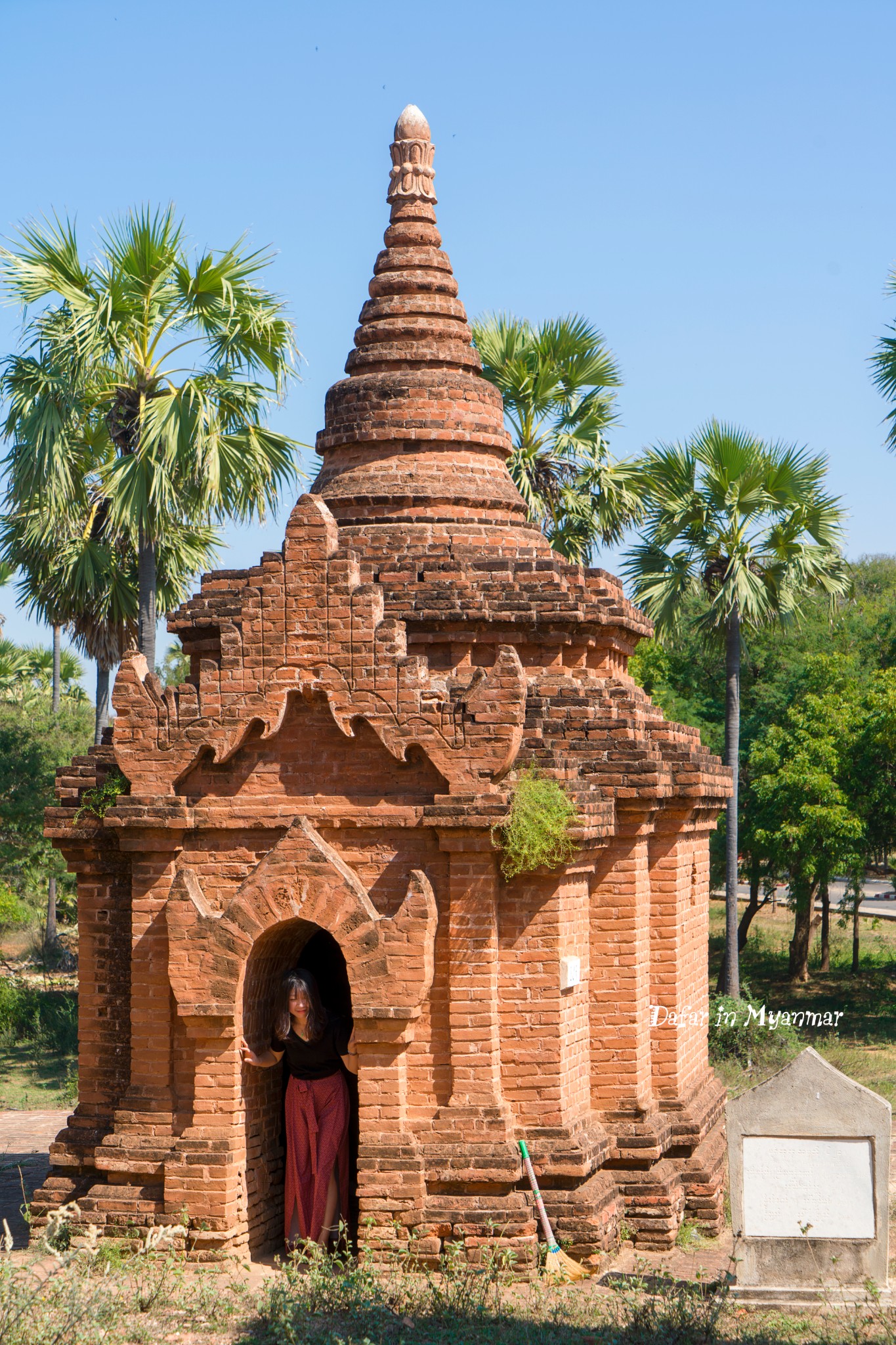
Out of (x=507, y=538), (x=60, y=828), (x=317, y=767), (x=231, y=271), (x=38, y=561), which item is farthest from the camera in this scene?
(x=38, y=561)

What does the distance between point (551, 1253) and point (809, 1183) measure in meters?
1.74

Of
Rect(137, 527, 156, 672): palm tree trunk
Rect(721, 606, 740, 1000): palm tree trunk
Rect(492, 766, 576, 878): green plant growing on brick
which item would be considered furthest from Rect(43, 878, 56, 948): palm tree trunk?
Rect(492, 766, 576, 878): green plant growing on brick

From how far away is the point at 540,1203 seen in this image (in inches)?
377

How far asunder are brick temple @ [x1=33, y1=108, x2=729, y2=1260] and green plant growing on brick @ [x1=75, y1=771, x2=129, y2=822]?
0.09m

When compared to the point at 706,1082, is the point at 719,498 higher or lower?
higher

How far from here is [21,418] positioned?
1566 cm

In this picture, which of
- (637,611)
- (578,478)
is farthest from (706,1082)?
(578,478)

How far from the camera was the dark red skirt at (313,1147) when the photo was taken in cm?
1020

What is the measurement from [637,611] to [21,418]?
24.6ft

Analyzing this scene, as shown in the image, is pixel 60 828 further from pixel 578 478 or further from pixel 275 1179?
pixel 578 478

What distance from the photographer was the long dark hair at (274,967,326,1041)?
33.3 ft

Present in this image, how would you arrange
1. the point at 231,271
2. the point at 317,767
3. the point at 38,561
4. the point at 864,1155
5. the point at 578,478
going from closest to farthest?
the point at 864,1155 → the point at 317,767 → the point at 231,271 → the point at 38,561 → the point at 578,478

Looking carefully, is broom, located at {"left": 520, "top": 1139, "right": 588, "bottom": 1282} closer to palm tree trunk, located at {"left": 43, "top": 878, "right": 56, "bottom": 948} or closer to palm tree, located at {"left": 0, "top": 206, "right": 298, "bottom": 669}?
palm tree, located at {"left": 0, "top": 206, "right": 298, "bottom": 669}

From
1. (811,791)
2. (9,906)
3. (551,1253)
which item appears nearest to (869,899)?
(811,791)
